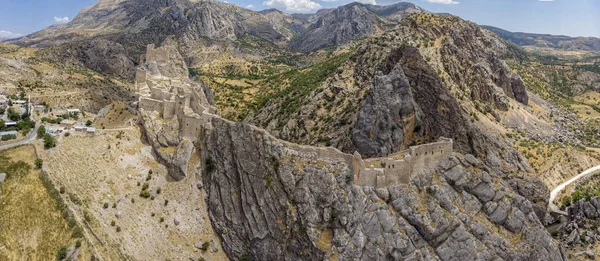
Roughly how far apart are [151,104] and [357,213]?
36.1 meters

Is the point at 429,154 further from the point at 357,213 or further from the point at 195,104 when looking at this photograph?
the point at 195,104

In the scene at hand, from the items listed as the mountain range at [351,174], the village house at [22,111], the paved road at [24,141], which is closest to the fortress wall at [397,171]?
the mountain range at [351,174]

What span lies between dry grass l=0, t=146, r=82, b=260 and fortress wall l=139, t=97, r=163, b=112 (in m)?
17.6

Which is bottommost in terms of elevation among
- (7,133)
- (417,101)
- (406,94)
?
(7,133)

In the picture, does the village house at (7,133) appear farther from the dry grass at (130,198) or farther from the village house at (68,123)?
the dry grass at (130,198)

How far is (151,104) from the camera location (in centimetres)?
6419

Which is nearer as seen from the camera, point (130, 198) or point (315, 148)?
point (315, 148)

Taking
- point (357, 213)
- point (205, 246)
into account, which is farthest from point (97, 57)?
point (357, 213)

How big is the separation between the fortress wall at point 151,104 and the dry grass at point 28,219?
1763cm

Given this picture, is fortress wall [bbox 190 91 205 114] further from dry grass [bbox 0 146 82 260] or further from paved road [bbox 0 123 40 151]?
dry grass [bbox 0 146 82 260]

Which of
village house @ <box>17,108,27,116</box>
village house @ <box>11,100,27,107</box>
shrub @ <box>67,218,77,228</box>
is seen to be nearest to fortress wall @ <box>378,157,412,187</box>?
shrub @ <box>67,218,77,228</box>

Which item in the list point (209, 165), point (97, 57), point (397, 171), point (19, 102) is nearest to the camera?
point (397, 171)

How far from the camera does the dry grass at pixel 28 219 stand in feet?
142

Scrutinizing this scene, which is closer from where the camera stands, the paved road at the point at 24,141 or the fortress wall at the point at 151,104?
the paved road at the point at 24,141
